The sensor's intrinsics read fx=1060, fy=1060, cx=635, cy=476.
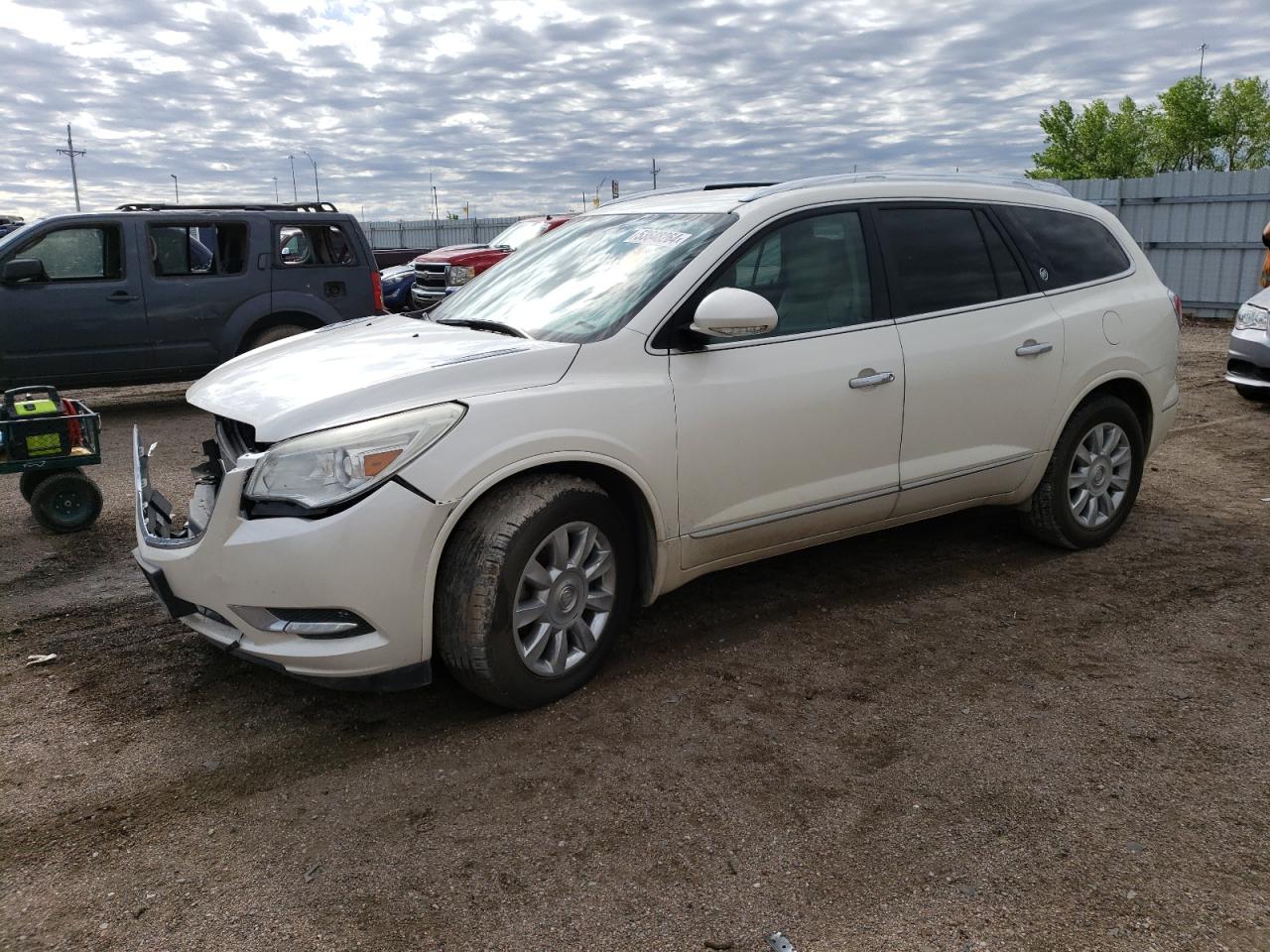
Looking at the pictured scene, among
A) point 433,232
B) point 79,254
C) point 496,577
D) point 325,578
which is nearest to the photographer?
point 325,578

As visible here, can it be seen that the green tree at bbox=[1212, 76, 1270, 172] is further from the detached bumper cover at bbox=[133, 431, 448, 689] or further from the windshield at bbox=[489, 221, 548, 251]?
the detached bumper cover at bbox=[133, 431, 448, 689]

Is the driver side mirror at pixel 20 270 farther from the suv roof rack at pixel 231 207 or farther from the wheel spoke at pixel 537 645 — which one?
the wheel spoke at pixel 537 645

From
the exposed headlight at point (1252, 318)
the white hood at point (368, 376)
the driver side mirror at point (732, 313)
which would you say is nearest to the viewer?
the white hood at point (368, 376)

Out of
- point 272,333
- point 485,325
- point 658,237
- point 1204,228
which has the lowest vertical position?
point 272,333

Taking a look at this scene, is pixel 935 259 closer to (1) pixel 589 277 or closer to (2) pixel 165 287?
(1) pixel 589 277

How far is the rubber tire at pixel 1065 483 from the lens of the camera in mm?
5078

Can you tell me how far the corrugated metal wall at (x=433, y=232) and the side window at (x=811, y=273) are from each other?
35.2 m

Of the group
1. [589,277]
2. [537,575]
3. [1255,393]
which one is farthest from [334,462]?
[1255,393]

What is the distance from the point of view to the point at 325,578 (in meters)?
3.18

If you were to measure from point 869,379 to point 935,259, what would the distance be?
768mm

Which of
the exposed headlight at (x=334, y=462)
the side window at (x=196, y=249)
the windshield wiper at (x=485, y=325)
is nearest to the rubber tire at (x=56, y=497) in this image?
the windshield wiper at (x=485, y=325)

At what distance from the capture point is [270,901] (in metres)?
2.69

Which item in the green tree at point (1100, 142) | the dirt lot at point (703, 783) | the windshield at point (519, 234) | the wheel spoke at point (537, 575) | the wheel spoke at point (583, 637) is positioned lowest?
the dirt lot at point (703, 783)

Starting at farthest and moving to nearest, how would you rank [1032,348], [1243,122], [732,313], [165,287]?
[1243,122], [165,287], [1032,348], [732,313]
